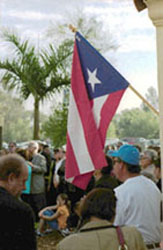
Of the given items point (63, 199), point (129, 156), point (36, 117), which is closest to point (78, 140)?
point (129, 156)

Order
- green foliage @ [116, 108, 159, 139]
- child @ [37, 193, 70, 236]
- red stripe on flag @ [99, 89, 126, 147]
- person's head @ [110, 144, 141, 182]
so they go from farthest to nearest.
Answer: green foliage @ [116, 108, 159, 139]
child @ [37, 193, 70, 236]
red stripe on flag @ [99, 89, 126, 147]
person's head @ [110, 144, 141, 182]

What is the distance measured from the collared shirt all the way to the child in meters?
4.34

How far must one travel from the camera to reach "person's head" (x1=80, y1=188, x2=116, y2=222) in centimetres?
288

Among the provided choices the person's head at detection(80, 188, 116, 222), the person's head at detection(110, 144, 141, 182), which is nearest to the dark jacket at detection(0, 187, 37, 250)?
the person's head at detection(80, 188, 116, 222)

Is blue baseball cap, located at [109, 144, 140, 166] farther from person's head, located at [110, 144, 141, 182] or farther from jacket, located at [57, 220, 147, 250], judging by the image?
jacket, located at [57, 220, 147, 250]

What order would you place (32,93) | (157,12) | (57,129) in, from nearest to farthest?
(157,12) < (32,93) < (57,129)

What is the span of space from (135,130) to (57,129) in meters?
68.9

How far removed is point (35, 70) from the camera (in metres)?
12.7

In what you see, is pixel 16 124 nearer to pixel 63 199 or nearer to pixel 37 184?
pixel 37 184

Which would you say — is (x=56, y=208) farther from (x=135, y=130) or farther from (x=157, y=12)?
(x=135, y=130)

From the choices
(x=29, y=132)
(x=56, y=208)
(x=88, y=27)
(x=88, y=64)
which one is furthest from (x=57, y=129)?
(x=29, y=132)

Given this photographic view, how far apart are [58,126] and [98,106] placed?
10588mm

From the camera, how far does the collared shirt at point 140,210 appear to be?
361 cm

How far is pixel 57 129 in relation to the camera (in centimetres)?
1499
